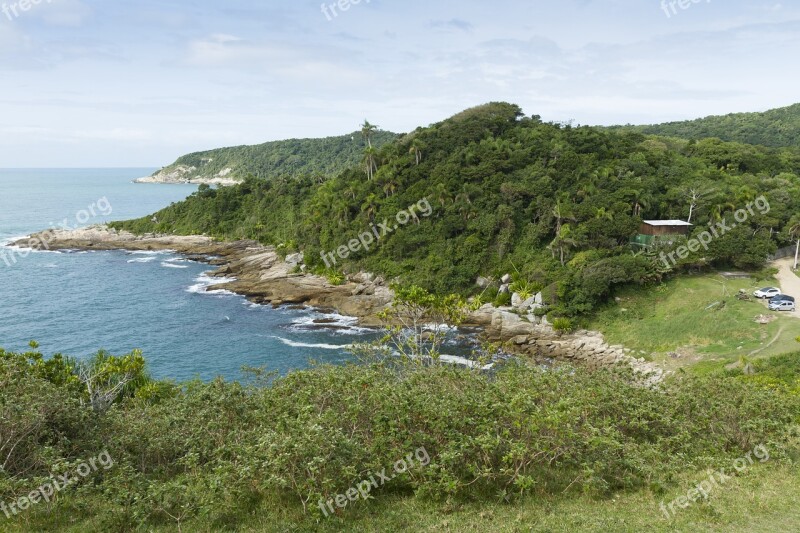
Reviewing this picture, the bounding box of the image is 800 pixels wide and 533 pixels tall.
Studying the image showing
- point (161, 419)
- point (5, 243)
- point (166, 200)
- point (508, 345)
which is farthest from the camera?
point (166, 200)

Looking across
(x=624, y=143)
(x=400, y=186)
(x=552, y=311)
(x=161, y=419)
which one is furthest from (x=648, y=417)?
(x=624, y=143)

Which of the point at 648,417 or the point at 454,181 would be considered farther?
the point at 454,181

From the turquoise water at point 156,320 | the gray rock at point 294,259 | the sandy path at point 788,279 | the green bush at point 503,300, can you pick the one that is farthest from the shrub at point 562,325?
the gray rock at point 294,259

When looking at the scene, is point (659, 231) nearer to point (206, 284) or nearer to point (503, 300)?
point (503, 300)

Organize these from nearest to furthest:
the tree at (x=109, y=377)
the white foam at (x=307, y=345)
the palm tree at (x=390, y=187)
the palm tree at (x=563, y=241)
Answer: the tree at (x=109, y=377) < the white foam at (x=307, y=345) < the palm tree at (x=563, y=241) < the palm tree at (x=390, y=187)

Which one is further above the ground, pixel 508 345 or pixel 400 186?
pixel 400 186

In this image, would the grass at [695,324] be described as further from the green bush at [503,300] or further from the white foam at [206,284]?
the white foam at [206,284]

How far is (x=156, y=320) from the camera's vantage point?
4578 centimetres

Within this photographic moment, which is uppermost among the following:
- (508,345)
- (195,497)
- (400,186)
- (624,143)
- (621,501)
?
(624,143)

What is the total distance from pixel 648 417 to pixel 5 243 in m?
99.8

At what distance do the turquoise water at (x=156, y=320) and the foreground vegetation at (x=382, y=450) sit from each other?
46.8 feet

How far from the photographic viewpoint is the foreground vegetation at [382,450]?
10.8m

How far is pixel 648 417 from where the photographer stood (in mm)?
15484

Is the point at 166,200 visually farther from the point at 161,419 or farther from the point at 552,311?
the point at 161,419
